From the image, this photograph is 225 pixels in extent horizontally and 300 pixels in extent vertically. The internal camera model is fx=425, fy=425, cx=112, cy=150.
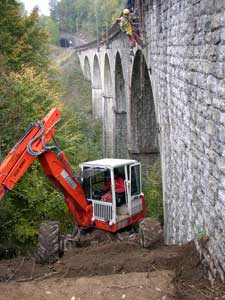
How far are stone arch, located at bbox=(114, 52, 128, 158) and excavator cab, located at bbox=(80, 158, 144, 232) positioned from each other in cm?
1340

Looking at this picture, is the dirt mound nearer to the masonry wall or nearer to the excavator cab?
Answer: the masonry wall

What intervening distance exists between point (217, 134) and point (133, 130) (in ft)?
42.7

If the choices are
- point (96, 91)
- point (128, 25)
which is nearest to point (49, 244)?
point (128, 25)

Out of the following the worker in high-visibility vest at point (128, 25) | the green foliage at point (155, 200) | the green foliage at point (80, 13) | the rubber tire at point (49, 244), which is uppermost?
the green foliage at point (80, 13)

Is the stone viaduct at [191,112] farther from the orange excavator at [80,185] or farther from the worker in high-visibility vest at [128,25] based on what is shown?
the worker in high-visibility vest at [128,25]

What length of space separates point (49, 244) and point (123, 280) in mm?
2728

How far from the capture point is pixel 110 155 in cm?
2295

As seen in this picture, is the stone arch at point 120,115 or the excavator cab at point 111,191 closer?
the excavator cab at point 111,191

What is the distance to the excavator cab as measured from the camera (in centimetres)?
860

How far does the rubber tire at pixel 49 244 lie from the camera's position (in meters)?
7.23

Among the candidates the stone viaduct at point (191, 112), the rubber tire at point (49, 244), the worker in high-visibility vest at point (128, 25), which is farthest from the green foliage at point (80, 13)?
the rubber tire at point (49, 244)

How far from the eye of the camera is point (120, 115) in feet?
73.7

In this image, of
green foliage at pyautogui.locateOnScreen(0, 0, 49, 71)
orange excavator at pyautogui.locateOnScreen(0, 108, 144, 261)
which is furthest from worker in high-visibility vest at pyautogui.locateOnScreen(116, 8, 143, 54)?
green foliage at pyautogui.locateOnScreen(0, 0, 49, 71)

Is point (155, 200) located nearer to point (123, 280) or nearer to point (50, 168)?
point (50, 168)
